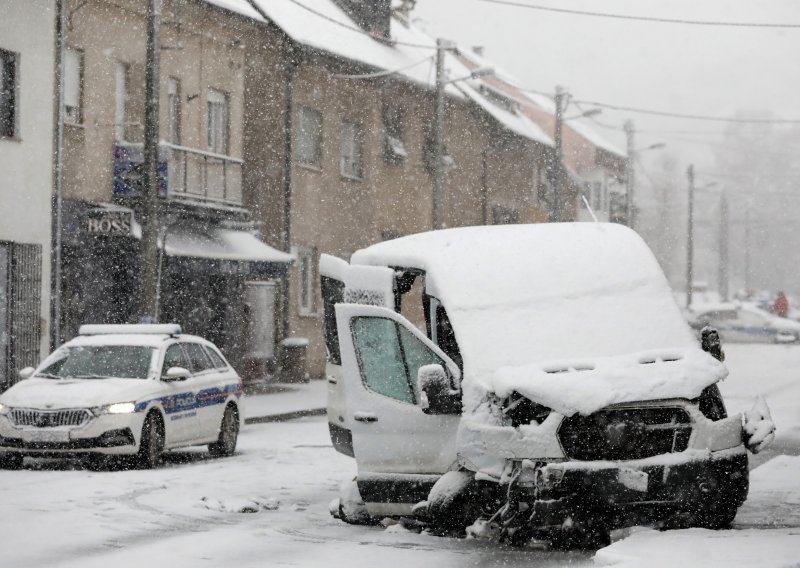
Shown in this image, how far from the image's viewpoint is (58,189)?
82.6 feet

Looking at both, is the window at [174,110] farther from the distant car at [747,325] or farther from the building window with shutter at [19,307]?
the distant car at [747,325]

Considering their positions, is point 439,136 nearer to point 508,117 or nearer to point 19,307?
point 19,307

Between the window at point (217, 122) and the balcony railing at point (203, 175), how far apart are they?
0.59 metres

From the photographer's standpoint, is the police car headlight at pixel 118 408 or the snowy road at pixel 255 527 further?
the police car headlight at pixel 118 408

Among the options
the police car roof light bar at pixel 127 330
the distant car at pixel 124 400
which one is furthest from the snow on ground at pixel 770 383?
the police car roof light bar at pixel 127 330

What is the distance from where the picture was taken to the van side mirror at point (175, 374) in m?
16.3

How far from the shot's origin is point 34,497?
41.9 ft

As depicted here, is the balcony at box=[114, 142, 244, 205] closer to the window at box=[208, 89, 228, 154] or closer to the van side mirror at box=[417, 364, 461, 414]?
the window at box=[208, 89, 228, 154]

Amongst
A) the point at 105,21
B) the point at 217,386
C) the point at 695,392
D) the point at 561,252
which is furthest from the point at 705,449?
the point at 105,21

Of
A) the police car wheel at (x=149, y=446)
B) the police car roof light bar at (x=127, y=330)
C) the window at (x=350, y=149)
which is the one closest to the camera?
the police car wheel at (x=149, y=446)

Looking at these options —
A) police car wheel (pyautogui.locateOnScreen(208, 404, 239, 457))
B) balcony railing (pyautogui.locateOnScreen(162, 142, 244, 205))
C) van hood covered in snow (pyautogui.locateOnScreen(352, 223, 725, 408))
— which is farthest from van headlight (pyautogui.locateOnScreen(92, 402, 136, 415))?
balcony railing (pyautogui.locateOnScreen(162, 142, 244, 205))

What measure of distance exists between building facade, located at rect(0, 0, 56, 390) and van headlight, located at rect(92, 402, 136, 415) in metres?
9.40

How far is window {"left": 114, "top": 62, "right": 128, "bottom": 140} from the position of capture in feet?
88.9

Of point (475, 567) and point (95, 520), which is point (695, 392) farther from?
point (95, 520)
